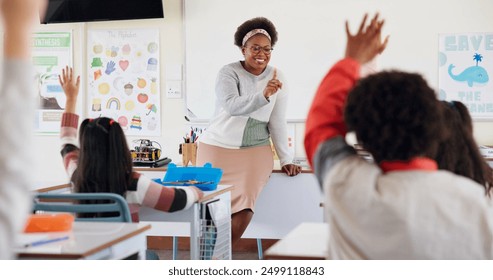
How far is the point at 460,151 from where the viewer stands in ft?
5.84

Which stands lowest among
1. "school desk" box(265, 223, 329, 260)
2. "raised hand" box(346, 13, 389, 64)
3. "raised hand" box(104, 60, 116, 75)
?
"school desk" box(265, 223, 329, 260)

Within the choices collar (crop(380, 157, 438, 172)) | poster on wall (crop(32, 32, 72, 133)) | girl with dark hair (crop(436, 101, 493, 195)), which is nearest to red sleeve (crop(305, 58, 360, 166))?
collar (crop(380, 157, 438, 172))

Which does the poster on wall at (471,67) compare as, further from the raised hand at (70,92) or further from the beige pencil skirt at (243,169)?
the raised hand at (70,92)

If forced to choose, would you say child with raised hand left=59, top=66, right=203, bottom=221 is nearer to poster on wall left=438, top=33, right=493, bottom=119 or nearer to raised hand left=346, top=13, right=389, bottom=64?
raised hand left=346, top=13, right=389, bottom=64

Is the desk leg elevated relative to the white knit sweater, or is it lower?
lower

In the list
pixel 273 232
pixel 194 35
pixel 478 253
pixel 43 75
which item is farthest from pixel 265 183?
pixel 478 253

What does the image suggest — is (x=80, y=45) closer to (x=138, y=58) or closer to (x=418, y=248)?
(x=138, y=58)

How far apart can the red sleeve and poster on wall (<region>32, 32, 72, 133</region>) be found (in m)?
4.20

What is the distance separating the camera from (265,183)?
13.4ft

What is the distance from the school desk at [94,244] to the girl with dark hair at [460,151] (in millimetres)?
867

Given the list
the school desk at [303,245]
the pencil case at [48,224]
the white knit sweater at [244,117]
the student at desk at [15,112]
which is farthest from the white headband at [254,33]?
the student at desk at [15,112]

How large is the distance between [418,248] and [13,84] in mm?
856

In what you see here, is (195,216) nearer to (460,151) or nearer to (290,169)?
(460,151)

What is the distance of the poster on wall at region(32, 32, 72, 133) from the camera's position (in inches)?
211
